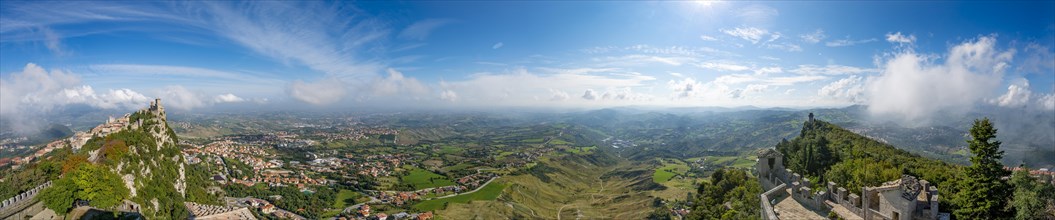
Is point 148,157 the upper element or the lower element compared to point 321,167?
upper

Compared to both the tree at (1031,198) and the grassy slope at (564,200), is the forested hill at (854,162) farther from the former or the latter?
the grassy slope at (564,200)

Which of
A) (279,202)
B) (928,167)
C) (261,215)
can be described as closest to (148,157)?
(261,215)

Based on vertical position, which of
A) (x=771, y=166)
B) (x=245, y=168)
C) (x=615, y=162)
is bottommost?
(x=615, y=162)

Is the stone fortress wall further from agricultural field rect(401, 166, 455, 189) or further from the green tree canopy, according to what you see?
agricultural field rect(401, 166, 455, 189)

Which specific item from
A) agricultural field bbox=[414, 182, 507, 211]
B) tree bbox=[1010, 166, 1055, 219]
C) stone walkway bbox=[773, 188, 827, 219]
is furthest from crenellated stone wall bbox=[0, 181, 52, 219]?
agricultural field bbox=[414, 182, 507, 211]

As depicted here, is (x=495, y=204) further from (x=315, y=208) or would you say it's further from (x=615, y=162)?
(x=615, y=162)
